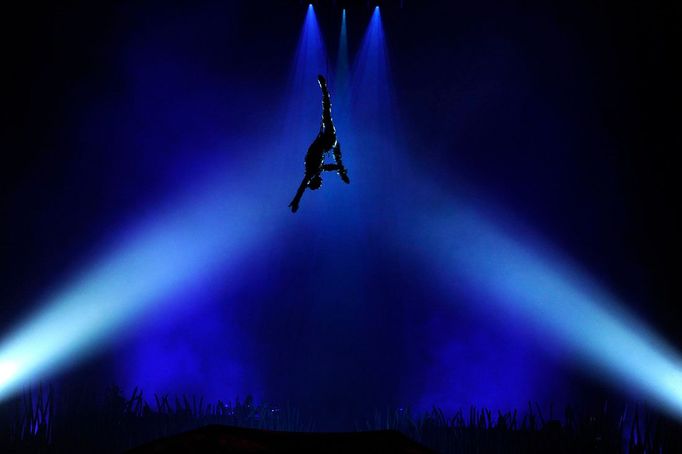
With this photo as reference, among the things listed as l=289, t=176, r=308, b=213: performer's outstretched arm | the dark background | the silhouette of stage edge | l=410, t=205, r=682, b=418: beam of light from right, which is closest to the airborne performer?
l=289, t=176, r=308, b=213: performer's outstretched arm

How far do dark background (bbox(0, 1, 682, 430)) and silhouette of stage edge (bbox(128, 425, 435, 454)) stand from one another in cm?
810

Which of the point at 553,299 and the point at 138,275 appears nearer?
the point at 553,299

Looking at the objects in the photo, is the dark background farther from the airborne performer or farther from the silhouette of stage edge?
the silhouette of stage edge

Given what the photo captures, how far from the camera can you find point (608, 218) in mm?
10312

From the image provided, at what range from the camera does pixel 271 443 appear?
8.91 feet

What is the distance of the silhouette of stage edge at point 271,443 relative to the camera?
256cm

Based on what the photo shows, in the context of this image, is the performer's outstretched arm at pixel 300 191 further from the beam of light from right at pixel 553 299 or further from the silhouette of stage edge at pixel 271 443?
the beam of light from right at pixel 553 299

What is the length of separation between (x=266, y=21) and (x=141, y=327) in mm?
6569

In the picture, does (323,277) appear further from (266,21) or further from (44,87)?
(44,87)

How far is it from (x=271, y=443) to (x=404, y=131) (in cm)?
968

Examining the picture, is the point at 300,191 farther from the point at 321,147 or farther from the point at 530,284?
the point at 530,284

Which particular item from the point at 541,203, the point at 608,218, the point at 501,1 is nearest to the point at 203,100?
the point at 501,1

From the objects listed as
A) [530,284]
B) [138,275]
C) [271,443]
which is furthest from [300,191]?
[138,275]

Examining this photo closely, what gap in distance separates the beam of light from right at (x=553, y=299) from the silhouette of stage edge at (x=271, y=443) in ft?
24.5
